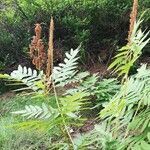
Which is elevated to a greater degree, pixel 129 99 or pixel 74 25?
pixel 129 99

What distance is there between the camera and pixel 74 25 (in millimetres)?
7246

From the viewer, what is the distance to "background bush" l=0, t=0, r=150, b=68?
7.23 metres

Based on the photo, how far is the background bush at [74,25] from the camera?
23.7 ft

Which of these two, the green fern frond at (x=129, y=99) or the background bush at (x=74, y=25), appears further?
the background bush at (x=74, y=25)

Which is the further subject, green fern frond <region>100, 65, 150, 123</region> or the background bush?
the background bush

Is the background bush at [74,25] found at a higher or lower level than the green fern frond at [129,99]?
lower

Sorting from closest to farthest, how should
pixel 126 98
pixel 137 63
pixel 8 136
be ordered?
pixel 126 98 → pixel 8 136 → pixel 137 63

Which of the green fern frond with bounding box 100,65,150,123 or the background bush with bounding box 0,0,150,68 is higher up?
the green fern frond with bounding box 100,65,150,123

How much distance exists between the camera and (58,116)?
2123 millimetres

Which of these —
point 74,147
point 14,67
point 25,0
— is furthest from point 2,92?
point 74,147

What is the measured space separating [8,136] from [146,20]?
2.89 m

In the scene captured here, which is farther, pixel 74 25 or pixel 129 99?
pixel 74 25

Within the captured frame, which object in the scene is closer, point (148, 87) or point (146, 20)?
point (148, 87)

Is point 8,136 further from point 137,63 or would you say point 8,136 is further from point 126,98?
point 126,98
